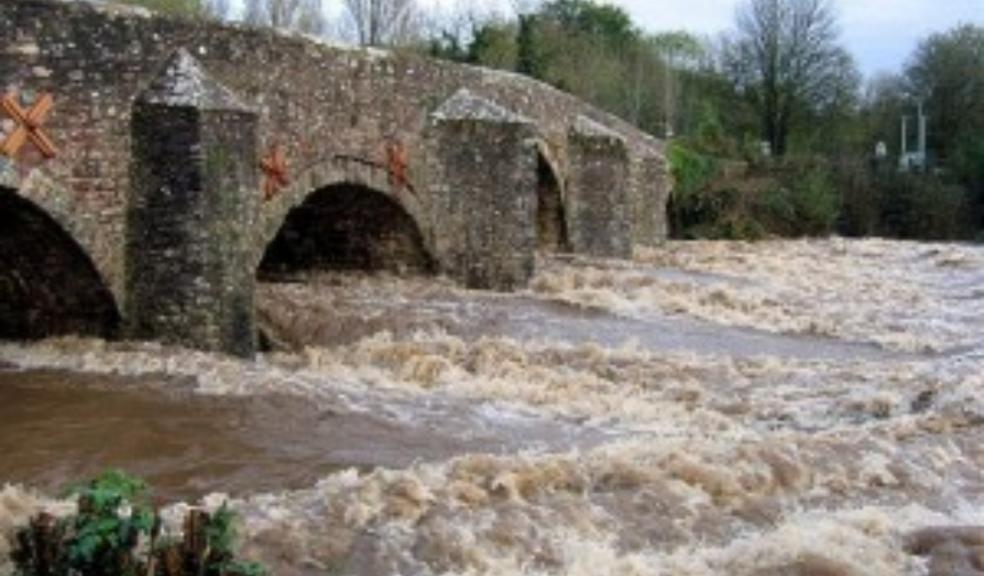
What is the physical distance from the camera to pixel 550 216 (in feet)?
82.0

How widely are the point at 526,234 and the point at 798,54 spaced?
2998 cm

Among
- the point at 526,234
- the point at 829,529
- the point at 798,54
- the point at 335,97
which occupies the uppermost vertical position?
the point at 798,54

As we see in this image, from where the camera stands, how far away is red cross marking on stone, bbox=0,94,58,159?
11.2 metres

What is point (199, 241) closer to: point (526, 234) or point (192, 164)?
point (192, 164)

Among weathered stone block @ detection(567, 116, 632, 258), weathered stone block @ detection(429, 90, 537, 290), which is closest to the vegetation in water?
weathered stone block @ detection(429, 90, 537, 290)

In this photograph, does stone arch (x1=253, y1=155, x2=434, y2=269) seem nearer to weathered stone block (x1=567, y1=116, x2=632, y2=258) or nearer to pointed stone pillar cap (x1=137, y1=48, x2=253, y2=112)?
pointed stone pillar cap (x1=137, y1=48, x2=253, y2=112)

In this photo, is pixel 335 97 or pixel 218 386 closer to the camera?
pixel 218 386

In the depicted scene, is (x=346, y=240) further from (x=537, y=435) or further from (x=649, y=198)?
(x=649, y=198)

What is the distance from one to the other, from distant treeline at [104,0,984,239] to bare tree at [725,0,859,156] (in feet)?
0.15

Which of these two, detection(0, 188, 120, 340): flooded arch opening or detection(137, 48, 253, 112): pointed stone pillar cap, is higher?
detection(137, 48, 253, 112): pointed stone pillar cap

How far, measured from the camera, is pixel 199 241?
40.5ft

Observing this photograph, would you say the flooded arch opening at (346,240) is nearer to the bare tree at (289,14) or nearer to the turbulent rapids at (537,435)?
the turbulent rapids at (537,435)

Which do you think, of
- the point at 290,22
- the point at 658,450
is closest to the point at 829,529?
the point at 658,450

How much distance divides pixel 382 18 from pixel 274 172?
75.9ft
